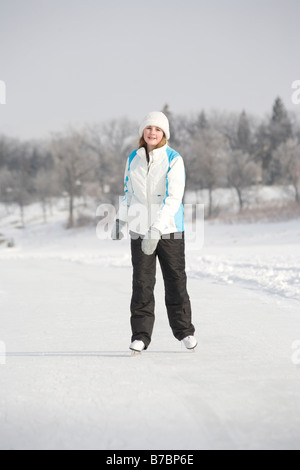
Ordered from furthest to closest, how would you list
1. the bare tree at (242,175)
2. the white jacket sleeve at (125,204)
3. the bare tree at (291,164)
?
the bare tree at (242,175), the bare tree at (291,164), the white jacket sleeve at (125,204)

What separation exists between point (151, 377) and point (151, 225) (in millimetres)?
976

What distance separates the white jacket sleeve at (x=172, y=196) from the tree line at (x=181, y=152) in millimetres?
38881

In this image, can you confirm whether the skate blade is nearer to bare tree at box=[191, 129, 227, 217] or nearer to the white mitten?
the white mitten

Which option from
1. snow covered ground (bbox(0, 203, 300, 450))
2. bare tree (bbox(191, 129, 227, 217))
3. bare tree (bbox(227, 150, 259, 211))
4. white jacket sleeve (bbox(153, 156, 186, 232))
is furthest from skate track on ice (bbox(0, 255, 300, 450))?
bare tree (bbox(191, 129, 227, 217))

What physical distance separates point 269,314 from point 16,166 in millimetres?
71855

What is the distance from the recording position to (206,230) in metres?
25.5

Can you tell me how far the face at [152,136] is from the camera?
329cm

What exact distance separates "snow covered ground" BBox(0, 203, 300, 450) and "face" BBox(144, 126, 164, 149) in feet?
4.52

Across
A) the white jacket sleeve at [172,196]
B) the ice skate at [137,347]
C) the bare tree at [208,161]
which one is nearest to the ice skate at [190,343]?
the ice skate at [137,347]

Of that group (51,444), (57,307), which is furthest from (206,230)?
(51,444)

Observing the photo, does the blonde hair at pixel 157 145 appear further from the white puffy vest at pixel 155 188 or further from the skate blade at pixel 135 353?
the skate blade at pixel 135 353

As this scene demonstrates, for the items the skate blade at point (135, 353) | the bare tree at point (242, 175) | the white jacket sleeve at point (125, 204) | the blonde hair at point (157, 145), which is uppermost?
the blonde hair at point (157, 145)

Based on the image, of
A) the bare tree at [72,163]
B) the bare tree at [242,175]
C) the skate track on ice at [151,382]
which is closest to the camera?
the skate track on ice at [151,382]
